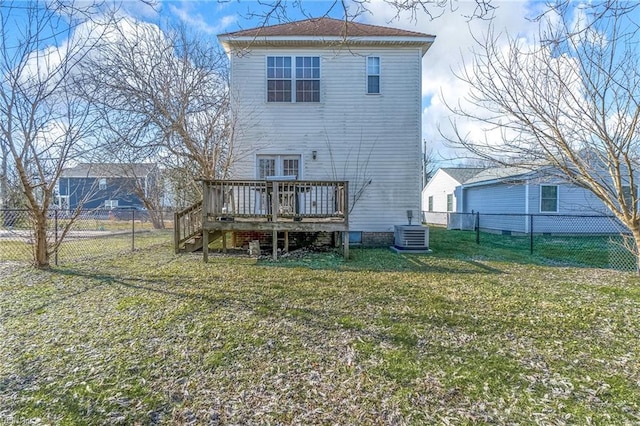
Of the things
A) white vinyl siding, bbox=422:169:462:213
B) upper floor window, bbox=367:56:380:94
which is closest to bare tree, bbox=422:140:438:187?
white vinyl siding, bbox=422:169:462:213

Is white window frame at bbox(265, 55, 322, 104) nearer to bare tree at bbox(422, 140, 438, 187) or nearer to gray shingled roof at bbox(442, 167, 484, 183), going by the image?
gray shingled roof at bbox(442, 167, 484, 183)

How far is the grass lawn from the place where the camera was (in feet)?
7.51

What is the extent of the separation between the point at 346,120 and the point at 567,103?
5.26 metres

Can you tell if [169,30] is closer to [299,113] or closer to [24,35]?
[299,113]

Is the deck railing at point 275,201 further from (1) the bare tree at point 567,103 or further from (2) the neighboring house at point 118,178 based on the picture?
(2) the neighboring house at point 118,178

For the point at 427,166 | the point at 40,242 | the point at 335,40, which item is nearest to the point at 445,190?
the point at 427,166

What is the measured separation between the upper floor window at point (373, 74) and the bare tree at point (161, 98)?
4012mm

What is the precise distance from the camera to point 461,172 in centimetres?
2159

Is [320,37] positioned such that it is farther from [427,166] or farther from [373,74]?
[427,166]

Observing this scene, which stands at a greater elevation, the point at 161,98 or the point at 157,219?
the point at 161,98

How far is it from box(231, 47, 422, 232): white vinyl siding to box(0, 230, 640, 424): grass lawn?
4.20 m

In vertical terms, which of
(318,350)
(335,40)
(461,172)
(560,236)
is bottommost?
(318,350)

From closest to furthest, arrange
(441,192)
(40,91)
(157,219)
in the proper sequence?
(40,91), (157,219), (441,192)

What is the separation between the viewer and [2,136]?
5.56 m
